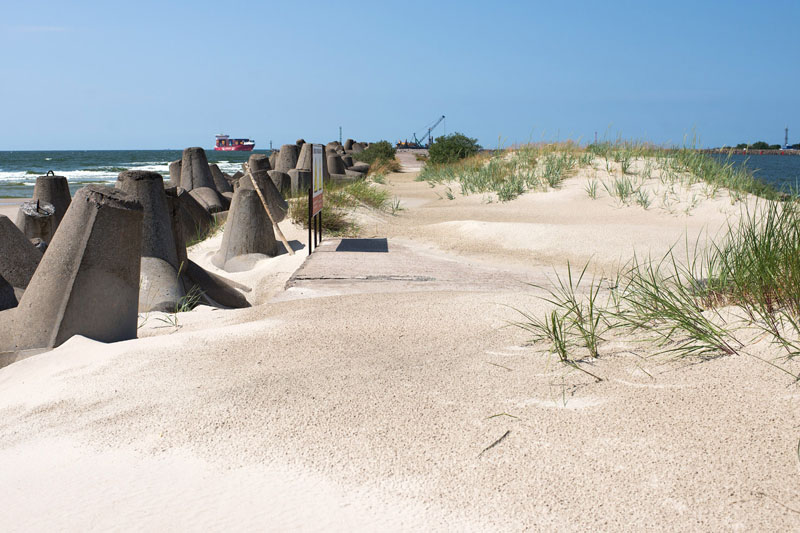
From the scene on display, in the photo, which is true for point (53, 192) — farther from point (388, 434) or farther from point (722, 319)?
point (722, 319)

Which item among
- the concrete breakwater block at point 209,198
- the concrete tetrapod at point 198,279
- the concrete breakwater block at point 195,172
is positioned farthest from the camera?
the concrete breakwater block at point 195,172

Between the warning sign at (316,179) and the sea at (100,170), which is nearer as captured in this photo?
the warning sign at (316,179)

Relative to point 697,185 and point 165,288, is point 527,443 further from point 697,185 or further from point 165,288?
point 697,185

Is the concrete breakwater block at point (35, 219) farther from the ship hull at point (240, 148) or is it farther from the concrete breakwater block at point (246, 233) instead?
the ship hull at point (240, 148)

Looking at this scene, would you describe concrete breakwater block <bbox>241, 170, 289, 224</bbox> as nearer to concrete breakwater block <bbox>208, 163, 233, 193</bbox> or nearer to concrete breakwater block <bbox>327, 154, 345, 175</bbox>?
concrete breakwater block <bbox>208, 163, 233, 193</bbox>

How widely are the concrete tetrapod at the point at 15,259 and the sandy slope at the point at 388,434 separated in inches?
69.9

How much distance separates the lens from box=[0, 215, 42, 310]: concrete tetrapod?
5214 millimetres

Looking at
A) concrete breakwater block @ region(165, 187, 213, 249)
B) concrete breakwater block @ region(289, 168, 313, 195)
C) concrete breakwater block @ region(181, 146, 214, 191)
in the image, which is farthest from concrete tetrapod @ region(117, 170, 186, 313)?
concrete breakwater block @ region(181, 146, 214, 191)

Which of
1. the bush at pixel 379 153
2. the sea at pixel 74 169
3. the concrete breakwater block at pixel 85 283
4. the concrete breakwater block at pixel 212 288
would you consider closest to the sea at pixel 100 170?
the sea at pixel 74 169

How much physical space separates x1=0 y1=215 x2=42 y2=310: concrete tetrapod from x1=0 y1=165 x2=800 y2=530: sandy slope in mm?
1775

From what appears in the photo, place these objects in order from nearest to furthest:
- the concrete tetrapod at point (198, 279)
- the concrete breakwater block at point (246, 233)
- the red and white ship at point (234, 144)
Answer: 1. the concrete tetrapod at point (198, 279)
2. the concrete breakwater block at point (246, 233)
3. the red and white ship at point (234, 144)

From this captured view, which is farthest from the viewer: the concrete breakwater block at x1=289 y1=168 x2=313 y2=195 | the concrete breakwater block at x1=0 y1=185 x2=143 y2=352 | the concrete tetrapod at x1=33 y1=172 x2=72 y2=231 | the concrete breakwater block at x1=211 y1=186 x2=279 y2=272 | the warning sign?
the concrete breakwater block at x1=289 y1=168 x2=313 y2=195

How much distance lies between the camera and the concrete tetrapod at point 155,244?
5.74 m

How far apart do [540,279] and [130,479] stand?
4473 millimetres
